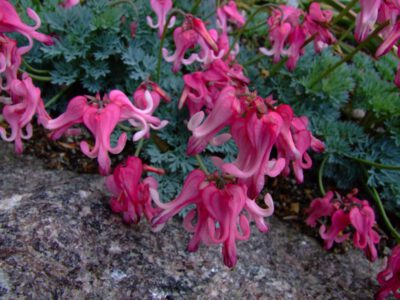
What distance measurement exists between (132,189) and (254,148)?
1.95 feet

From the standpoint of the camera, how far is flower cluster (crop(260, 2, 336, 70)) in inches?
93.7

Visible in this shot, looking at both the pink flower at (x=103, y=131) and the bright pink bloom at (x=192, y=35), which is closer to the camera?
the pink flower at (x=103, y=131)

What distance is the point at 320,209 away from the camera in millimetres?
2328

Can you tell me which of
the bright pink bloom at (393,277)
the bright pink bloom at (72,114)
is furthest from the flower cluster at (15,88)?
the bright pink bloom at (393,277)

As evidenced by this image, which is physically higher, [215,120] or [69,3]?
[215,120]

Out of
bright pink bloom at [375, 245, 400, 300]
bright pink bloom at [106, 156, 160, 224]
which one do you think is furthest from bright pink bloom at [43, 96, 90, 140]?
bright pink bloom at [375, 245, 400, 300]

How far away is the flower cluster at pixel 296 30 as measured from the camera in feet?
7.81

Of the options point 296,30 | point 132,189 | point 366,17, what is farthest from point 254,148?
point 296,30

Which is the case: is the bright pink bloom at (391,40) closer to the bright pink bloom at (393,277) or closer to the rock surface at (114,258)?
the bright pink bloom at (393,277)

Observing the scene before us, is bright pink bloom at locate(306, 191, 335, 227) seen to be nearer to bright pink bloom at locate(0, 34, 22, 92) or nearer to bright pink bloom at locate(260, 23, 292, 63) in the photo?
bright pink bloom at locate(260, 23, 292, 63)

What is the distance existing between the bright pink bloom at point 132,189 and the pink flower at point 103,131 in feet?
0.86

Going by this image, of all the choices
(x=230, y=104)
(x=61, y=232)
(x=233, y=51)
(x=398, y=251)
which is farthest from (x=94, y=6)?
(x=398, y=251)

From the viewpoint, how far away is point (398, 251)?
6.44ft

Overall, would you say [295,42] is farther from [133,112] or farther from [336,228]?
[133,112]
